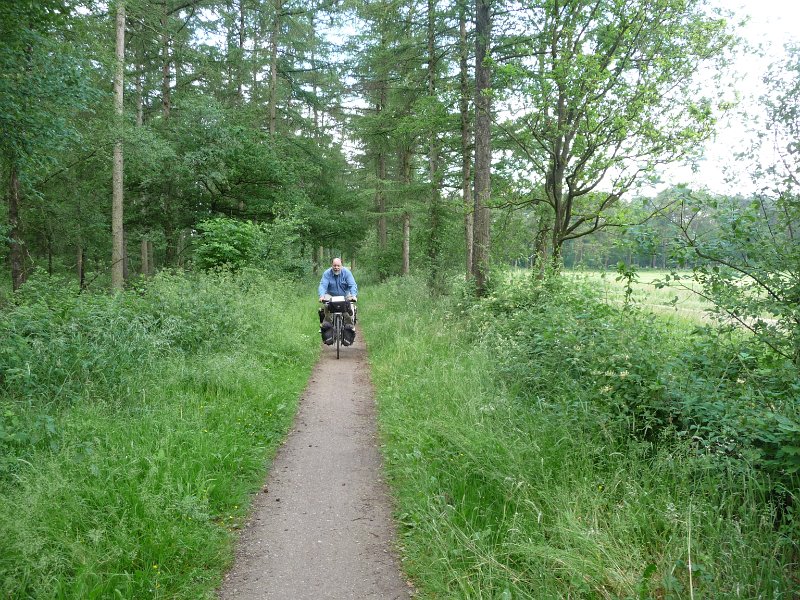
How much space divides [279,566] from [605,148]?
730cm

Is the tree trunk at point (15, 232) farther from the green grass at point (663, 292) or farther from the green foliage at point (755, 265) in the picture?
the green foliage at point (755, 265)

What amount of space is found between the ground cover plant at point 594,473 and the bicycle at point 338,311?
4.18m

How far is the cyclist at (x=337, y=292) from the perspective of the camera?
1040 centimetres

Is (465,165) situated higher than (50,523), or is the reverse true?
(465,165)

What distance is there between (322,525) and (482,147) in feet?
28.6

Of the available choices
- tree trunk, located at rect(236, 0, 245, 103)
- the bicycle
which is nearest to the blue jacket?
the bicycle

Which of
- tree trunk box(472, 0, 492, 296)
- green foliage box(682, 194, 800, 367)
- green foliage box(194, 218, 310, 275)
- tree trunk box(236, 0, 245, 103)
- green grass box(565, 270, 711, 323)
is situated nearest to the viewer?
green foliage box(682, 194, 800, 367)

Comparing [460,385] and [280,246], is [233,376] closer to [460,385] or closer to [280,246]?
[460,385]

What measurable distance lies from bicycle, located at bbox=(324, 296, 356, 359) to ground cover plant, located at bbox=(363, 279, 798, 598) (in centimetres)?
418

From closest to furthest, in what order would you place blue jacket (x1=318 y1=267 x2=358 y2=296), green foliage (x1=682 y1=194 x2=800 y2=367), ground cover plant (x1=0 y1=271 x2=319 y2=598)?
ground cover plant (x1=0 y1=271 x2=319 y2=598) < green foliage (x1=682 y1=194 x2=800 y2=367) < blue jacket (x1=318 y1=267 x2=358 y2=296)

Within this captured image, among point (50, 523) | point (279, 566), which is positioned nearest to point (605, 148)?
point (279, 566)

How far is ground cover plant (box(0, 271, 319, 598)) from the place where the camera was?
306 centimetres

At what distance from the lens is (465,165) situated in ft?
49.9

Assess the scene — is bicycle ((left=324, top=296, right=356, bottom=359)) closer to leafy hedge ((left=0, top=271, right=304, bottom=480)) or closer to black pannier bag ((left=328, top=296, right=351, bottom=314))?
black pannier bag ((left=328, top=296, right=351, bottom=314))
